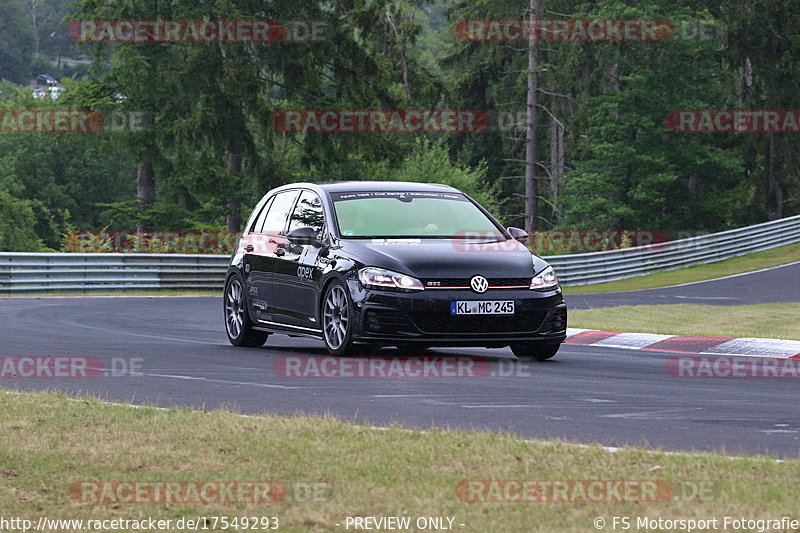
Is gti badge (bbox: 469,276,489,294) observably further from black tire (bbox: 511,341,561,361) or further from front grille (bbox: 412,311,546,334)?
black tire (bbox: 511,341,561,361)

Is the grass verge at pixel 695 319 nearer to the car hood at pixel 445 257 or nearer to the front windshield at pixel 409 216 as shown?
the front windshield at pixel 409 216

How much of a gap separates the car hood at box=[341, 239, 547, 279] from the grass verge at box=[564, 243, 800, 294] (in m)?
24.4

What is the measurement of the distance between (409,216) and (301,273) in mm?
1190

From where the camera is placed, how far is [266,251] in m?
13.8

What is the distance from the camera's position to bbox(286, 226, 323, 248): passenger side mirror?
1263 cm

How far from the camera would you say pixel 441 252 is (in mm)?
11836

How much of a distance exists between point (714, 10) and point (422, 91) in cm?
1446

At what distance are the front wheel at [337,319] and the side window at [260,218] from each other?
2302 millimetres

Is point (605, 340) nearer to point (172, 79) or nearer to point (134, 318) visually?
point (134, 318)

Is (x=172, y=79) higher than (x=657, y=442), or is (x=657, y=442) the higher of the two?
(x=172, y=79)

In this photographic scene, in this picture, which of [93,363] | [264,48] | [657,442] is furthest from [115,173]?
[657,442]
